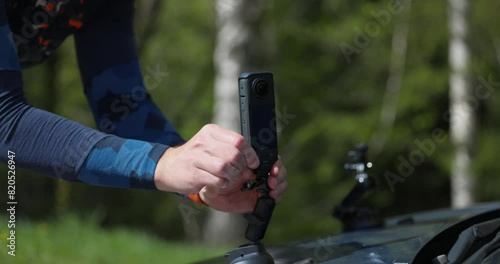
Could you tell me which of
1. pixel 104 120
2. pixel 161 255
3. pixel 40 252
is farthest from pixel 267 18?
pixel 104 120

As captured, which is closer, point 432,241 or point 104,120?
point 432,241

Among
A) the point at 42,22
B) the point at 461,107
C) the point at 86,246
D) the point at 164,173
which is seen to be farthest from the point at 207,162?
the point at 461,107

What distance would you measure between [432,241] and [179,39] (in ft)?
51.1

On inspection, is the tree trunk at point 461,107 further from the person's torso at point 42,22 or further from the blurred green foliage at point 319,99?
the person's torso at point 42,22

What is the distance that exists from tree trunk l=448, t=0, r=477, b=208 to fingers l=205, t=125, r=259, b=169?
11125mm

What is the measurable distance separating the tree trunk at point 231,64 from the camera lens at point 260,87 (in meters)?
6.87

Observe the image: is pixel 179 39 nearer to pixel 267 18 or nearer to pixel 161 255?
pixel 267 18

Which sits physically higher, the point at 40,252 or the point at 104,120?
the point at 104,120

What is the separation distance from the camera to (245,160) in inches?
62.4

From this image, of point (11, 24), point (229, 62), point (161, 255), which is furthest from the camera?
point (229, 62)

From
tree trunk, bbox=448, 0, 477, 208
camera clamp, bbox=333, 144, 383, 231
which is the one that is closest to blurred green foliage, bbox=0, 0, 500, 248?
tree trunk, bbox=448, 0, 477, 208

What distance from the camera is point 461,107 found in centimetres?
1279

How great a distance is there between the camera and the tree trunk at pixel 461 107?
488 inches

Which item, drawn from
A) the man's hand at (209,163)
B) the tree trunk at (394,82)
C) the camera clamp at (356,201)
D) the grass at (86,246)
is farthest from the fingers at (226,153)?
the tree trunk at (394,82)
